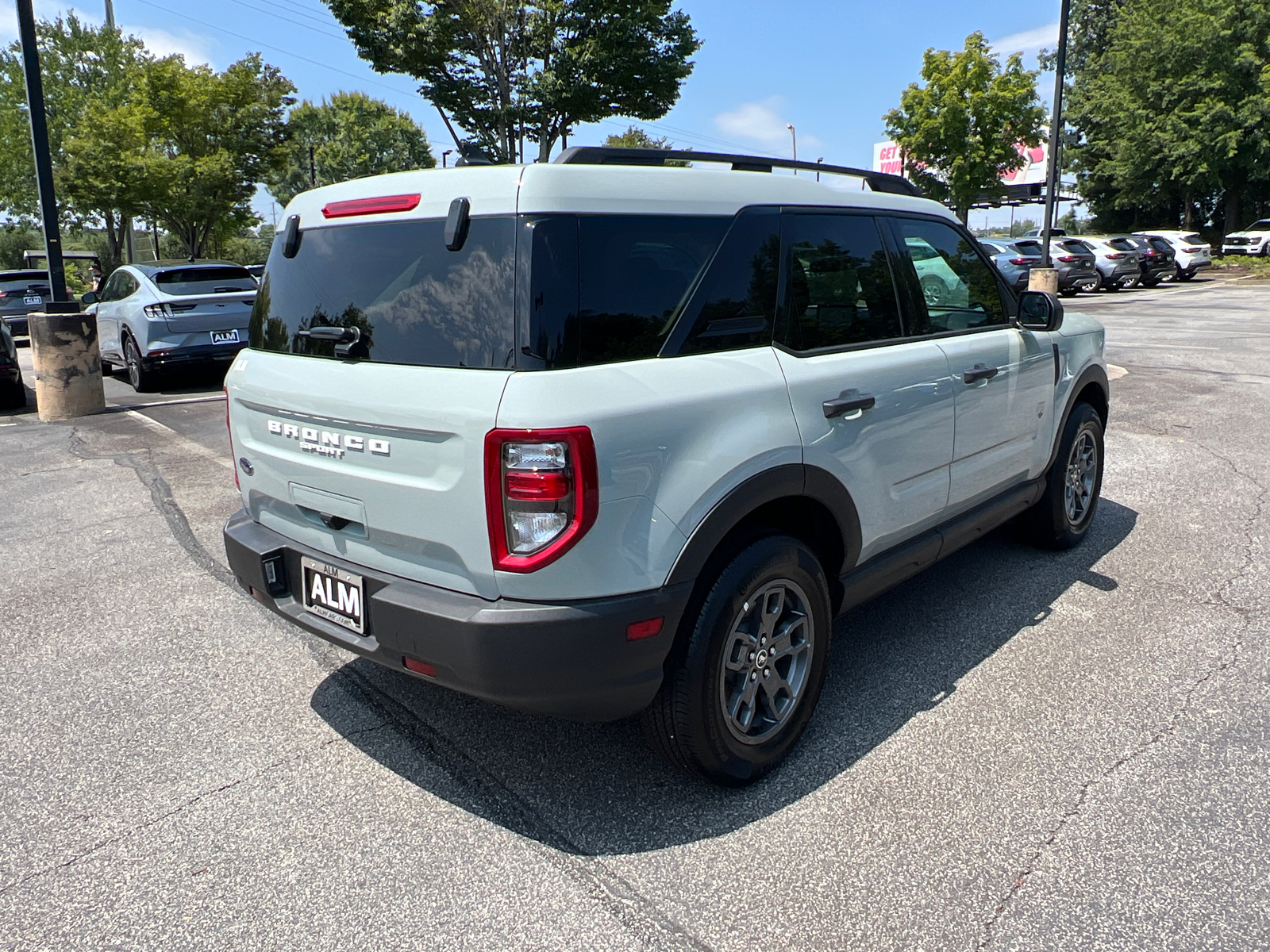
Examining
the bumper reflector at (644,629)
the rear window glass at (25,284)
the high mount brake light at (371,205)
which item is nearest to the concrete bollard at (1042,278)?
the high mount brake light at (371,205)

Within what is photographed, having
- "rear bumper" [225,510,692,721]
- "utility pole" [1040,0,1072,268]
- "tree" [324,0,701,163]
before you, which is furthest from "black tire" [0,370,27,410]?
"utility pole" [1040,0,1072,268]

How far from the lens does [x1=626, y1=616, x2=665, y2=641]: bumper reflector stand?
2.43 metres

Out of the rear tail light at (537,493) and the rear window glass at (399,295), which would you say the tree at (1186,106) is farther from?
the rear tail light at (537,493)

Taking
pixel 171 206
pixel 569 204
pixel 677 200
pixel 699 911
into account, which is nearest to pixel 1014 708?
pixel 699 911

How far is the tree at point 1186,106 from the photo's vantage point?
35125 millimetres

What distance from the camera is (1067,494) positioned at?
15.9 ft

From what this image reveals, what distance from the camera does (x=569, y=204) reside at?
245 cm

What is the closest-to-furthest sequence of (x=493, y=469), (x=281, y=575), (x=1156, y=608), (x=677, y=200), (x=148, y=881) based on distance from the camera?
(x=493, y=469), (x=148, y=881), (x=677, y=200), (x=281, y=575), (x=1156, y=608)

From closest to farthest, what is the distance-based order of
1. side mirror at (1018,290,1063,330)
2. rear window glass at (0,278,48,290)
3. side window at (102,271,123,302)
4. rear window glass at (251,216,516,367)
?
rear window glass at (251,216,516,367)
side mirror at (1018,290,1063,330)
side window at (102,271,123,302)
rear window glass at (0,278,48,290)

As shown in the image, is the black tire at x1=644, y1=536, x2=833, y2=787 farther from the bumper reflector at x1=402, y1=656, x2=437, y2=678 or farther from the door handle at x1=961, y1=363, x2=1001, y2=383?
the door handle at x1=961, y1=363, x2=1001, y2=383

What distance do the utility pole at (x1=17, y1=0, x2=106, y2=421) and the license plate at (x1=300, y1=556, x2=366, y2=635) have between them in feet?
26.0

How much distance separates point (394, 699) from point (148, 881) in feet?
3.62

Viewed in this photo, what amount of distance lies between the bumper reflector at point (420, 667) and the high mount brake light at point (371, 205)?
4.24 feet

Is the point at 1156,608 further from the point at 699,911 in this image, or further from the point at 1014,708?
the point at 699,911
